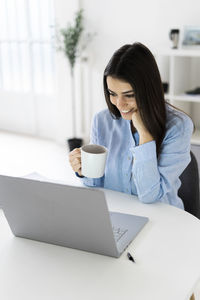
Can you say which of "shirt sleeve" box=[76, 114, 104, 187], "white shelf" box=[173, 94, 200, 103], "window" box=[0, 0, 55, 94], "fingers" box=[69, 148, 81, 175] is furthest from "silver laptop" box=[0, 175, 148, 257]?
"window" box=[0, 0, 55, 94]

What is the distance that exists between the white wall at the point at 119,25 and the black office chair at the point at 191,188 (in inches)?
89.3

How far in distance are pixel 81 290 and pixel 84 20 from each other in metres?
3.66

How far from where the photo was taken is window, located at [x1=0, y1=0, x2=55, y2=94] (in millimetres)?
4797

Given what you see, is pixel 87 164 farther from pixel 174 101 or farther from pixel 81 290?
pixel 174 101

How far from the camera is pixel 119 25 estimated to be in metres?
4.10

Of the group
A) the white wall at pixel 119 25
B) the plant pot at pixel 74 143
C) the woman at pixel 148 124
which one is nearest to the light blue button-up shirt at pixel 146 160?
the woman at pixel 148 124

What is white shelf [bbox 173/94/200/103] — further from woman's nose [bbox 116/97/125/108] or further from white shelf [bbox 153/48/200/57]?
woman's nose [bbox 116/97/125/108]

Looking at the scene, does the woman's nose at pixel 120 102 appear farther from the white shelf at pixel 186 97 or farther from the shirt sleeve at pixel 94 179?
the white shelf at pixel 186 97

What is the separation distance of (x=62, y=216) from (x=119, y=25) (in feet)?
10.6

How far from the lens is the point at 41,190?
1149 mm

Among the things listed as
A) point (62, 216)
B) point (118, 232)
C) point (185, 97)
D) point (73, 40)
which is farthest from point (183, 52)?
point (62, 216)

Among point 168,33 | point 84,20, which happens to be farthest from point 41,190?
point 84,20

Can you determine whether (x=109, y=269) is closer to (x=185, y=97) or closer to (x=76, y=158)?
(x=76, y=158)

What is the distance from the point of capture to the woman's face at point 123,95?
5.10ft
